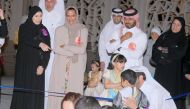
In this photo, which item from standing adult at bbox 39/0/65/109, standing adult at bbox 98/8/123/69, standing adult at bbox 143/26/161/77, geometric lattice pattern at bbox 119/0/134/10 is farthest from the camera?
geometric lattice pattern at bbox 119/0/134/10

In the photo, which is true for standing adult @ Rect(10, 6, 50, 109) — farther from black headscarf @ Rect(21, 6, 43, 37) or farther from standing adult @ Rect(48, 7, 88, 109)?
standing adult @ Rect(48, 7, 88, 109)

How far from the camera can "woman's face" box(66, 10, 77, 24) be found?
19.2ft

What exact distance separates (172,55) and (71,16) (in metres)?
1.46

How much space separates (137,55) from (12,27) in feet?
18.4

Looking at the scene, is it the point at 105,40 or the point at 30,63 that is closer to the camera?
the point at 30,63

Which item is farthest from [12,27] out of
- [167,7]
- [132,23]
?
[132,23]

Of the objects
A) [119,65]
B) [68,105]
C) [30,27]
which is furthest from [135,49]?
[68,105]

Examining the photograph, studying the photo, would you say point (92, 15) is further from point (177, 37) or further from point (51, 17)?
point (177, 37)

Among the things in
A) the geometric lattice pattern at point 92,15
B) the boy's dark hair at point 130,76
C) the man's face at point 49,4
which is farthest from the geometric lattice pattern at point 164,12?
the boy's dark hair at point 130,76

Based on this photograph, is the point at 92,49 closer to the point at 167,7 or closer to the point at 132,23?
the point at 167,7

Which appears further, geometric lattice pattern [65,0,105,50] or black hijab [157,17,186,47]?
geometric lattice pattern [65,0,105,50]

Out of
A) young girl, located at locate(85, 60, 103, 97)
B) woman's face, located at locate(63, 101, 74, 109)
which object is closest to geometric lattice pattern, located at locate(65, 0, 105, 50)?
young girl, located at locate(85, 60, 103, 97)

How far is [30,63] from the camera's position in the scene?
5781 mm

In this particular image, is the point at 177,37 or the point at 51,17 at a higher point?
the point at 51,17
